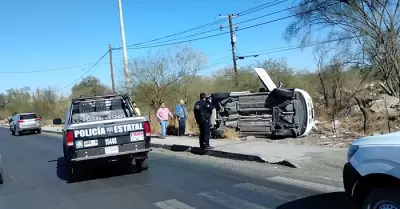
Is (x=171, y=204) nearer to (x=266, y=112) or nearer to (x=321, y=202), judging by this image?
(x=321, y=202)

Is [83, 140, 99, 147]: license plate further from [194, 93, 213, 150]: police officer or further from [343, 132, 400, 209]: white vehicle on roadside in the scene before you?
[343, 132, 400, 209]: white vehicle on roadside

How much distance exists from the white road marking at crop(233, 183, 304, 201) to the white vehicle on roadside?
1.98 metres

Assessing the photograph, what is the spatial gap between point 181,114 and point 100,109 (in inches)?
280

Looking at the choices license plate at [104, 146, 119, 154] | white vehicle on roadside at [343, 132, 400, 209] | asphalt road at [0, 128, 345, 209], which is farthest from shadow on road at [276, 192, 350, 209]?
license plate at [104, 146, 119, 154]

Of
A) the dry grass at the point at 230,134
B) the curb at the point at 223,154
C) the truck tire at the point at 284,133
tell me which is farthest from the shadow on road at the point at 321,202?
the dry grass at the point at 230,134

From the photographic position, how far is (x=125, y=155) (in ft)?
30.4

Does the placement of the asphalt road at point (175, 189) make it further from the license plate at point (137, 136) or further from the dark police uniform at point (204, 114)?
the dark police uniform at point (204, 114)

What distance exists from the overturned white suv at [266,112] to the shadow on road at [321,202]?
7.37m

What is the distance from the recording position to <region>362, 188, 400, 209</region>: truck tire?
13.2 feet

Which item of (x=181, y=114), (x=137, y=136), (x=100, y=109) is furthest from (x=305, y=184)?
(x=181, y=114)

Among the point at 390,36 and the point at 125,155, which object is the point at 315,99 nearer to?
the point at 390,36

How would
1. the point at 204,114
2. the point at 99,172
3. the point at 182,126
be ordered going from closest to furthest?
the point at 99,172, the point at 204,114, the point at 182,126

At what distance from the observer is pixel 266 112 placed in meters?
14.6

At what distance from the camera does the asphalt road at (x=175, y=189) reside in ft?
21.2
